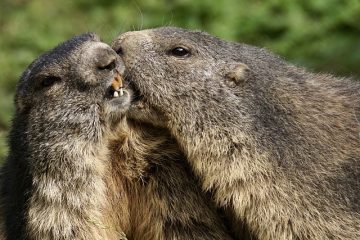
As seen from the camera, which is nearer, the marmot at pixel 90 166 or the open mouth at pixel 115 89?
the marmot at pixel 90 166

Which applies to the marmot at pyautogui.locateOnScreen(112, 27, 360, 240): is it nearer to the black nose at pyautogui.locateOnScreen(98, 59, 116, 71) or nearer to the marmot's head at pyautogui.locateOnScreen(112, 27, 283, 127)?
the marmot's head at pyautogui.locateOnScreen(112, 27, 283, 127)

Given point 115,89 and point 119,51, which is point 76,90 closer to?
Answer: point 115,89

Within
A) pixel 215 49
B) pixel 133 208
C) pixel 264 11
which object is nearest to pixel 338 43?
pixel 264 11

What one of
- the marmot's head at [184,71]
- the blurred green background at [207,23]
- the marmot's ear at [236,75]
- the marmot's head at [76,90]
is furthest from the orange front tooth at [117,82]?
the blurred green background at [207,23]

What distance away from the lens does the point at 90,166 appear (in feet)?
25.0

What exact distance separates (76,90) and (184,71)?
898 mm

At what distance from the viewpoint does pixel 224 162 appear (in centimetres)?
778

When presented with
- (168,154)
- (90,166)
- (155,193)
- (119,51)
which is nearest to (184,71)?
(119,51)

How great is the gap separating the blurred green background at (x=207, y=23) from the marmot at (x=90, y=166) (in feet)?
15.8

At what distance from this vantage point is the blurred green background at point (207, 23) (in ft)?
43.2

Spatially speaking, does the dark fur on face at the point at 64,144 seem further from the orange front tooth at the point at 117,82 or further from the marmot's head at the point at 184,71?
the marmot's head at the point at 184,71

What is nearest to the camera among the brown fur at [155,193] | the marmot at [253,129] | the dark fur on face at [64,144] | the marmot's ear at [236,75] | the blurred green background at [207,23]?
the dark fur on face at [64,144]

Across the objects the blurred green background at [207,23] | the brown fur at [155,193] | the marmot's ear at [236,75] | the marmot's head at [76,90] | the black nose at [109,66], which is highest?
the blurred green background at [207,23]

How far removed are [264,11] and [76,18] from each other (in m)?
2.69
